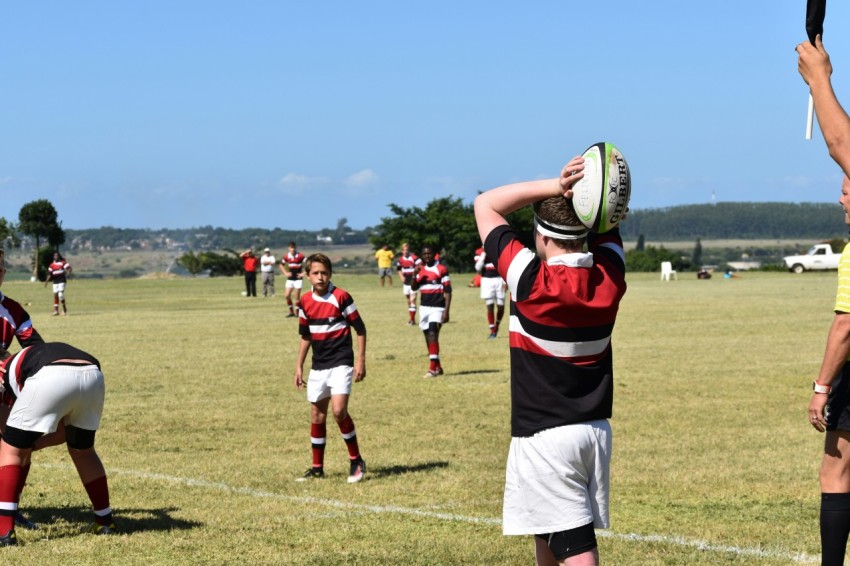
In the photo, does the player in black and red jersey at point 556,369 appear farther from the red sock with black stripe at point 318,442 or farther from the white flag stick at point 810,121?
the red sock with black stripe at point 318,442

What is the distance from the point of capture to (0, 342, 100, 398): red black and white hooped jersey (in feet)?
27.0

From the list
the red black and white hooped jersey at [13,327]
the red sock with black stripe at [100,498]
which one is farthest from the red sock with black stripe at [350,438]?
the red black and white hooped jersey at [13,327]

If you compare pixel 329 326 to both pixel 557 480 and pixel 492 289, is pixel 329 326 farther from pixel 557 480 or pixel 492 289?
pixel 492 289

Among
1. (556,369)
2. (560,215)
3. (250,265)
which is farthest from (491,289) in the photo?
(250,265)

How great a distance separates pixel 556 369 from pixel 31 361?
15.0ft

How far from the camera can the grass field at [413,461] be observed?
826 cm

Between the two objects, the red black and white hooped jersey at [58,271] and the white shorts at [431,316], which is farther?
the red black and white hooped jersey at [58,271]

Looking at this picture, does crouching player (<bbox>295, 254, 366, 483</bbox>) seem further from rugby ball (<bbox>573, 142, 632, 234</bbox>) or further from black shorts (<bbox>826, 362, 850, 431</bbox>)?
rugby ball (<bbox>573, 142, 632, 234</bbox>)

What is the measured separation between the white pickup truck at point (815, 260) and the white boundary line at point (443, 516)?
2573 inches

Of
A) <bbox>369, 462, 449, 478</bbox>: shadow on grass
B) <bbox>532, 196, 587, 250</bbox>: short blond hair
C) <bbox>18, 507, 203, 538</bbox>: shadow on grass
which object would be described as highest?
<bbox>532, 196, 587, 250</bbox>: short blond hair

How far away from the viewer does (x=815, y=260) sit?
Answer: 72.8 m

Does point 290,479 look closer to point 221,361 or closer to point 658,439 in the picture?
point 658,439

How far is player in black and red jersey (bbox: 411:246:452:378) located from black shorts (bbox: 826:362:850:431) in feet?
41.7

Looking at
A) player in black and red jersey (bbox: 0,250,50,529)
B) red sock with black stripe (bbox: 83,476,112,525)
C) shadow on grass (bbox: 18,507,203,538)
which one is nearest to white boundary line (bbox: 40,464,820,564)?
shadow on grass (bbox: 18,507,203,538)
